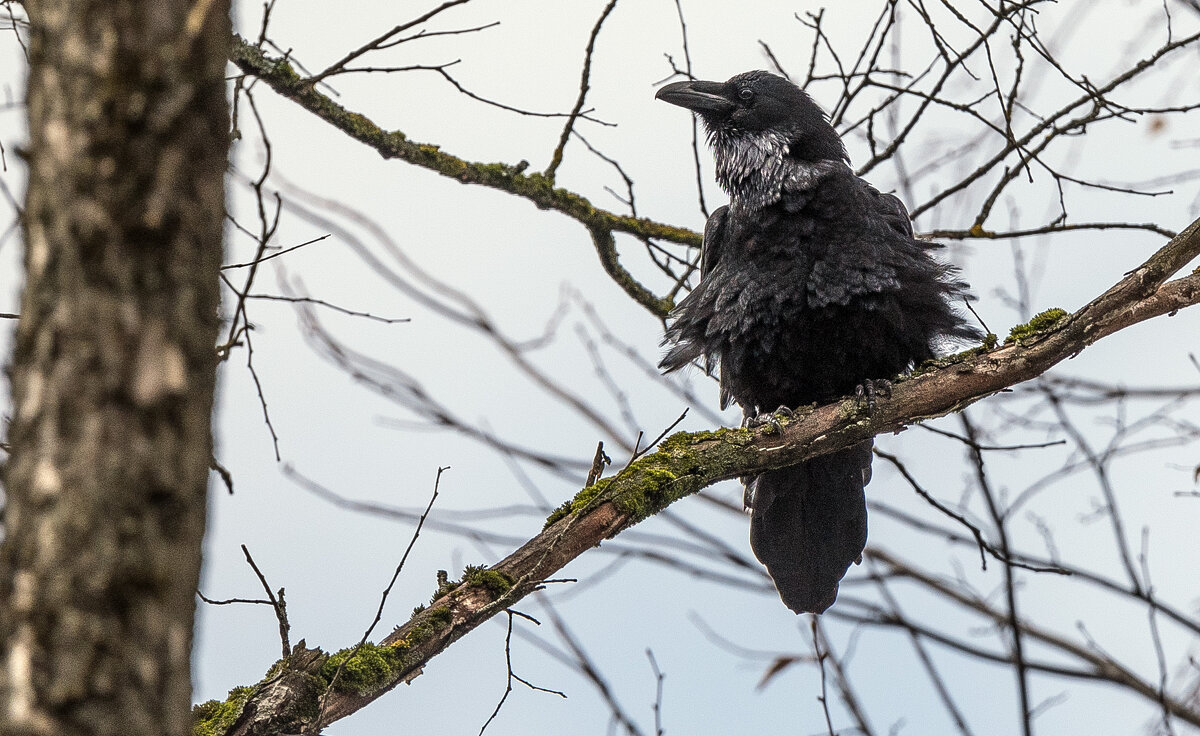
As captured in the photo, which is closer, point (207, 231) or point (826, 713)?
point (207, 231)

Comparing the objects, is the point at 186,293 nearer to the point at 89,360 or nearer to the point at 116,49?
the point at 89,360

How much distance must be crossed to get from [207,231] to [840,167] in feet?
11.3

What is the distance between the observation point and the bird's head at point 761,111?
4547 millimetres

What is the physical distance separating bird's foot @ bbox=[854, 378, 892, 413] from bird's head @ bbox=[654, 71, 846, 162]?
133 cm

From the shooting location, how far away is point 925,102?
410cm

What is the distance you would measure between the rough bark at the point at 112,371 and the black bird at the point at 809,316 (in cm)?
302

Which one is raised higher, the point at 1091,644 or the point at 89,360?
the point at 1091,644

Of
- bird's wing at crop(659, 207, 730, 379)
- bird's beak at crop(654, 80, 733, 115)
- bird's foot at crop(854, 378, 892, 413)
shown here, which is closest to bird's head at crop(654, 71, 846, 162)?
bird's beak at crop(654, 80, 733, 115)

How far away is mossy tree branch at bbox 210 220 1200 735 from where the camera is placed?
2.53 meters

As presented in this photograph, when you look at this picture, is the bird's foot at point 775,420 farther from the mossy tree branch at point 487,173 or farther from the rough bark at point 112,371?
the rough bark at point 112,371

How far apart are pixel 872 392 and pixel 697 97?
2.09 m

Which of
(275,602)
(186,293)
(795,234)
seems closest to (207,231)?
(186,293)

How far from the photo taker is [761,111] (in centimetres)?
480

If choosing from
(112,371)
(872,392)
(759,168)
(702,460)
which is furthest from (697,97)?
(112,371)
